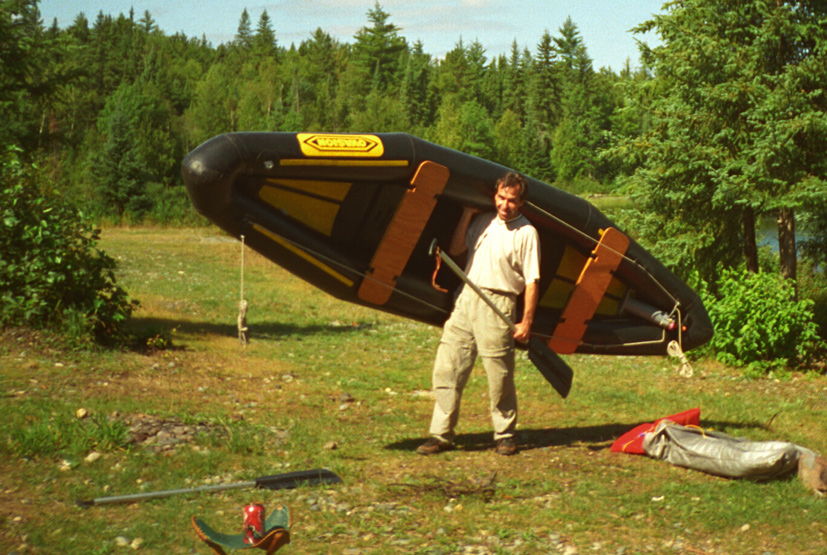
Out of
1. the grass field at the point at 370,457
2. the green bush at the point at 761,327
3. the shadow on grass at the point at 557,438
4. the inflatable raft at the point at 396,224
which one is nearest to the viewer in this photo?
the grass field at the point at 370,457

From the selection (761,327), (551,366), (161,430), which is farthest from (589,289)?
(761,327)

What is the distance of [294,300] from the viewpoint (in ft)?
65.6

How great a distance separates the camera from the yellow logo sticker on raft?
7258 mm

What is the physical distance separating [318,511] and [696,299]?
526 cm

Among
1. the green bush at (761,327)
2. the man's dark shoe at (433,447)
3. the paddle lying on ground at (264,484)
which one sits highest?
the green bush at (761,327)

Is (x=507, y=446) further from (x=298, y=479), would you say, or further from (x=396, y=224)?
(x=396, y=224)

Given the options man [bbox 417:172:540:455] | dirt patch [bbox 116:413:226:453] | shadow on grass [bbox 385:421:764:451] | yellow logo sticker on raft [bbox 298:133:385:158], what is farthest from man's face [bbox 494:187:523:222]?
dirt patch [bbox 116:413:226:453]

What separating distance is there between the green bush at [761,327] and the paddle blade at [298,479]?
857 cm

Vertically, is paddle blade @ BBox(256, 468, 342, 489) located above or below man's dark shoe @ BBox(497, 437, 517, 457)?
below

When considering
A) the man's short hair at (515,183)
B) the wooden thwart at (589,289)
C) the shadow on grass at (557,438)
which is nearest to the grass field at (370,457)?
the shadow on grass at (557,438)

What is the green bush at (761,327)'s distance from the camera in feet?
42.6

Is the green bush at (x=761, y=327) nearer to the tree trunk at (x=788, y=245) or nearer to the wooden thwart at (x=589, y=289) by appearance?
the tree trunk at (x=788, y=245)

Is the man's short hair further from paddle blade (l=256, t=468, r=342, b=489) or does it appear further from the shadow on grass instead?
paddle blade (l=256, t=468, r=342, b=489)

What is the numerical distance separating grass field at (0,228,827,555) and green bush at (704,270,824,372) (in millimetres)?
421
